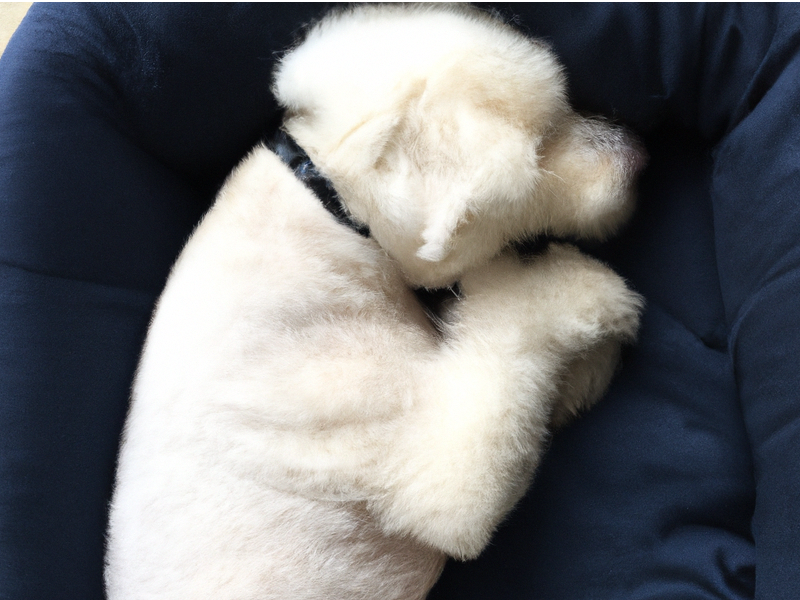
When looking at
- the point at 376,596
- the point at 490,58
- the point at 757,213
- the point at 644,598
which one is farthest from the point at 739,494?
the point at 490,58

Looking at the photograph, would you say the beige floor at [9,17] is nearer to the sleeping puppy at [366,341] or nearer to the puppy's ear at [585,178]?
the sleeping puppy at [366,341]

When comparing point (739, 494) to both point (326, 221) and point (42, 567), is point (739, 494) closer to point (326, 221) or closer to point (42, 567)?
point (326, 221)

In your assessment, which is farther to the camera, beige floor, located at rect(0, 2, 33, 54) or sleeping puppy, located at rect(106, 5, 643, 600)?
beige floor, located at rect(0, 2, 33, 54)

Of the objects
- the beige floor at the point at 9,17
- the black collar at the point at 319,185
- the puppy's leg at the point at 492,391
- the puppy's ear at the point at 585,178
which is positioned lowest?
the puppy's leg at the point at 492,391

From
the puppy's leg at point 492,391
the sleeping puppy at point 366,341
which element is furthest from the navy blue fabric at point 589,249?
the puppy's leg at point 492,391

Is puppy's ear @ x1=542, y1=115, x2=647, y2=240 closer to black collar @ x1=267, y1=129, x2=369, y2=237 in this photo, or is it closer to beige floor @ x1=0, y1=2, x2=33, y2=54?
black collar @ x1=267, y1=129, x2=369, y2=237

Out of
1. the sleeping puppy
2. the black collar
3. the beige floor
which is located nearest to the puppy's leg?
the sleeping puppy
